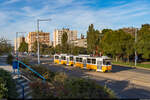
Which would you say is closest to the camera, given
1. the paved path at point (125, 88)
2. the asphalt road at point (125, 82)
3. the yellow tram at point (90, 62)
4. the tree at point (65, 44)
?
the paved path at point (125, 88)

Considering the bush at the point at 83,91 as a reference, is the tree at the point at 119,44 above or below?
above

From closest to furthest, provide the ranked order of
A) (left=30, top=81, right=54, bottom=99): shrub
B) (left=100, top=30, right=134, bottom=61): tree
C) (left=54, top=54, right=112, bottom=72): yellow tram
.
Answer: (left=30, top=81, right=54, bottom=99): shrub, (left=54, top=54, right=112, bottom=72): yellow tram, (left=100, top=30, right=134, bottom=61): tree

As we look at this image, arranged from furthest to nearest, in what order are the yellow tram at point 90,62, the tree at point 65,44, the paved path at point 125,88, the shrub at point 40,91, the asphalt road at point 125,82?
the tree at point 65,44
the yellow tram at point 90,62
the asphalt road at point 125,82
the paved path at point 125,88
the shrub at point 40,91

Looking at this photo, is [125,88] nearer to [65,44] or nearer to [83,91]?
[83,91]

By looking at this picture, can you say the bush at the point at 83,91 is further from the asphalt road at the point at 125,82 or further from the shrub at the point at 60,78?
the asphalt road at the point at 125,82

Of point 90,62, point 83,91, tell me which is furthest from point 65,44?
point 83,91

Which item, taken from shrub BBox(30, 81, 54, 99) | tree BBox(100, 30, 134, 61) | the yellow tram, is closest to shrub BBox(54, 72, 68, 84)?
shrub BBox(30, 81, 54, 99)

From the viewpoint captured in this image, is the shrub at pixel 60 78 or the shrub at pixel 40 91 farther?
the shrub at pixel 60 78

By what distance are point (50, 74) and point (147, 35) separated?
3097cm

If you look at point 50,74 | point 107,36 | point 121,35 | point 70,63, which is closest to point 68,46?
point 107,36

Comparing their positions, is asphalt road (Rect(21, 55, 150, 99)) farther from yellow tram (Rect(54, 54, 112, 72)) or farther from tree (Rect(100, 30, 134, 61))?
tree (Rect(100, 30, 134, 61))

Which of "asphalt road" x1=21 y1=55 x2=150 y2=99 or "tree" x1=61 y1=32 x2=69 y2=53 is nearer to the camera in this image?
"asphalt road" x1=21 y1=55 x2=150 y2=99

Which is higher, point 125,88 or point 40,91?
point 40,91

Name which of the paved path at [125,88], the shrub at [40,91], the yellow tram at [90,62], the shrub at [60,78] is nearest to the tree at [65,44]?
the yellow tram at [90,62]
